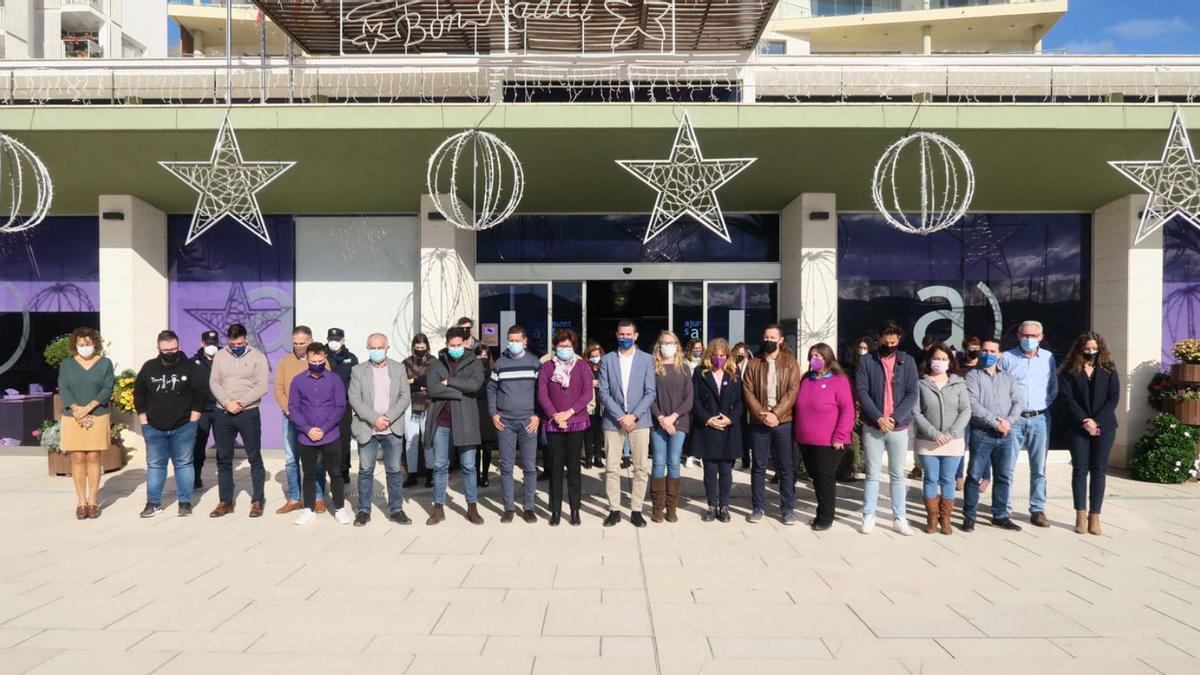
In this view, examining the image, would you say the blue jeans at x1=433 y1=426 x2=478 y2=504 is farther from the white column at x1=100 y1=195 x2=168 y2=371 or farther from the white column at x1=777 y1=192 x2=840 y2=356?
the white column at x1=100 y1=195 x2=168 y2=371

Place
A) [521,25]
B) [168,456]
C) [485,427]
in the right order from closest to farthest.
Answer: [168,456]
[485,427]
[521,25]

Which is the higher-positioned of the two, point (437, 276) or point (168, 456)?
point (437, 276)

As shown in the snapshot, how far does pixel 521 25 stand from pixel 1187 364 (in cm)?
1093

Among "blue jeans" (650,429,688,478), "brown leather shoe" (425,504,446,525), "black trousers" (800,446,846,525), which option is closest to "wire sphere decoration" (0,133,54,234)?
"brown leather shoe" (425,504,446,525)

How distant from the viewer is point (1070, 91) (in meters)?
12.4

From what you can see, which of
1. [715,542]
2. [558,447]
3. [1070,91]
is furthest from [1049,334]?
[558,447]

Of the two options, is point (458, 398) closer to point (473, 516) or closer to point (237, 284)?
point (473, 516)

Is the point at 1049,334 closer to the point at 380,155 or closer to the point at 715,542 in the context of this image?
the point at 715,542

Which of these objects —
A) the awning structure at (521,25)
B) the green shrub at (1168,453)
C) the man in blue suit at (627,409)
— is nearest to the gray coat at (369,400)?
the man in blue suit at (627,409)

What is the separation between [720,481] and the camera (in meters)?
6.82

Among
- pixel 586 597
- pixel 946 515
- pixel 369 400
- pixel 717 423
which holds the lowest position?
pixel 586 597

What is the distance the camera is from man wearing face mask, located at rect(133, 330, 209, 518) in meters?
6.78

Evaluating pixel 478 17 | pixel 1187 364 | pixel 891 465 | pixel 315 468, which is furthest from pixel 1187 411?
pixel 478 17

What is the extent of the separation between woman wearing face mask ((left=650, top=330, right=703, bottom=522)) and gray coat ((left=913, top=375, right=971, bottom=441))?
2.16m
